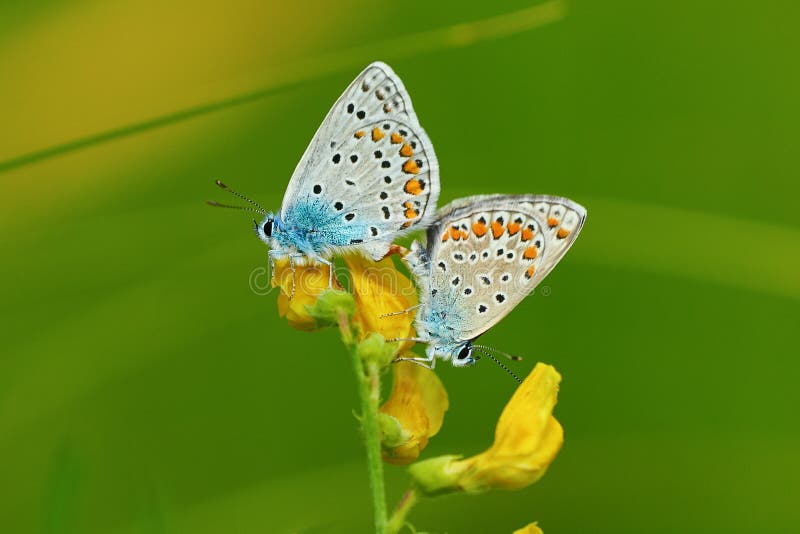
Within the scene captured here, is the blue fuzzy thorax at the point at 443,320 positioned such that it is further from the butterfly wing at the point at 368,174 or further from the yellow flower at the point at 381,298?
the butterfly wing at the point at 368,174

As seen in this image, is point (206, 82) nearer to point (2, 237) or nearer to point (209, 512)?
point (2, 237)

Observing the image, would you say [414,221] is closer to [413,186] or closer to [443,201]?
[413,186]

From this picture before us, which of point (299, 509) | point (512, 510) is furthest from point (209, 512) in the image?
point (512, 510)

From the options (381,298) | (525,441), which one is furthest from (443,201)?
(525,441)

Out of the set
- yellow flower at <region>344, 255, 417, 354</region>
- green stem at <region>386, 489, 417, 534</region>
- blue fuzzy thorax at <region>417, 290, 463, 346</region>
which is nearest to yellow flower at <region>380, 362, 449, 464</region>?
yellow flower at <region>344, 255, 417, 354</region>

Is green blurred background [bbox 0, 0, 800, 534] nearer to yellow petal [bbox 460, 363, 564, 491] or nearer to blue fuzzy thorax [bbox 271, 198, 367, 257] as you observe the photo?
blue fuzzy thorax [bbox 271, 198, 367, 257]

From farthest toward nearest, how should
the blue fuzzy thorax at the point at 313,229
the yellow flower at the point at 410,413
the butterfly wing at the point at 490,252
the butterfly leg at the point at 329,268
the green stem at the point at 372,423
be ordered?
the blue fuzzy thorax at the point at 313,229 → the butterfly wing at the point at 490,252 → the butterfly leg at the point at 329,268 → the yellow flower at the point at 410,413 → the green stem at the point at 372,423

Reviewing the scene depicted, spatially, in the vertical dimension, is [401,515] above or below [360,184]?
below

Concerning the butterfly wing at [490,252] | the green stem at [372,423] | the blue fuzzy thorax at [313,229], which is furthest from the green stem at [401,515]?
the blue fuzzy thorax at [313,229]
